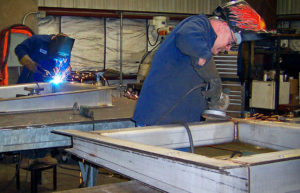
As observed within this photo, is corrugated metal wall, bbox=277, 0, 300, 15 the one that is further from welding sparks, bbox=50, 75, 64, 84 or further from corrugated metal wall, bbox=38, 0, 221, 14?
welding sparks, bbox=50, 75, 64, 84

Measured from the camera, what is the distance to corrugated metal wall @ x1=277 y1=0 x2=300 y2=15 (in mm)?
8500

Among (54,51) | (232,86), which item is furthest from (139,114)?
(232,86)

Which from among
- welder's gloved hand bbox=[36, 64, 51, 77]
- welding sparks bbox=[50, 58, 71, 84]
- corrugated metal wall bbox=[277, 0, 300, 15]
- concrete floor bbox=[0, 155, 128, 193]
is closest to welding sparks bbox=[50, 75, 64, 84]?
welding sparks bbox=[50, 58, 71, 84]

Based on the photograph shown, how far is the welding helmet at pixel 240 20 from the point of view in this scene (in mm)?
2232

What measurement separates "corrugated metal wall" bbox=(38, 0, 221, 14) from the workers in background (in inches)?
80.0

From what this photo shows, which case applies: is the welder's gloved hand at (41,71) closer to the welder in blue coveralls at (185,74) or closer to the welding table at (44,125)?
the welding table at (44,125)

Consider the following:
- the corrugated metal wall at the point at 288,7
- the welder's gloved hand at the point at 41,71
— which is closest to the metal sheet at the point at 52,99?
the welder's gloved hand at the point at 41,71

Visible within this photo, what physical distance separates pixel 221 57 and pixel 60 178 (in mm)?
2947

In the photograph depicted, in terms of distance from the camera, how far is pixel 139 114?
2293mm

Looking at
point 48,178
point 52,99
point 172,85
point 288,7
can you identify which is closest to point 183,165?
point 172,85

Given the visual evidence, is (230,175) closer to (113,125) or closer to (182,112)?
(182,112)

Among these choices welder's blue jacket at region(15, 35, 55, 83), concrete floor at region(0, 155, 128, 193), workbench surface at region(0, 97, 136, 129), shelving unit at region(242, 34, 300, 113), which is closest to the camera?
workbench surface at region(0, 97, 136, 129)

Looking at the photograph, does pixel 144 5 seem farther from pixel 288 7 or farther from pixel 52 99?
pixel 52 99

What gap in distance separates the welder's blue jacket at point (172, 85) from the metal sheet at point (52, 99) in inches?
42.1
